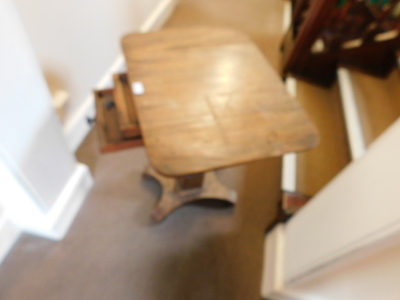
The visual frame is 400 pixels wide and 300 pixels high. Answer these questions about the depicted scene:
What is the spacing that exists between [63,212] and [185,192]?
53 cm

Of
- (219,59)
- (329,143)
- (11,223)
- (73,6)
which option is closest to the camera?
(219,59)

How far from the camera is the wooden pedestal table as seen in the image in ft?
2.24

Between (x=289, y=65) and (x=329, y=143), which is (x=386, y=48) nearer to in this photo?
(x=289, y=65)

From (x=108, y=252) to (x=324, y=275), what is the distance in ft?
2.75

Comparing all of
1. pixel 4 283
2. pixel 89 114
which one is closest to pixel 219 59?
pixel 89 114

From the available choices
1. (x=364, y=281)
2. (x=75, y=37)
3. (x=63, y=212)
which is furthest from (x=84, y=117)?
(x=364, y=281)

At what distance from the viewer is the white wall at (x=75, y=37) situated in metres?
1.03

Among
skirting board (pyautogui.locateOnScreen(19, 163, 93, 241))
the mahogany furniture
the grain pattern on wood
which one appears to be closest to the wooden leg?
skirting board (pyautogui.locateOnScreen(19, 163, 93, 241))

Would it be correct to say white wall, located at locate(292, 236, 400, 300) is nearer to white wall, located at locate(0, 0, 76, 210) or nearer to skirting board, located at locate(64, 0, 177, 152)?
white wall, located at locate(0, 0, 76, 210)

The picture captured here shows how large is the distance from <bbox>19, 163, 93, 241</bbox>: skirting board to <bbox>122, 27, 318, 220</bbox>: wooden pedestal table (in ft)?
1.92

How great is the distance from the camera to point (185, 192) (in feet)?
4.09

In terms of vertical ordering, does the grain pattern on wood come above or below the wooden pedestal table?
below

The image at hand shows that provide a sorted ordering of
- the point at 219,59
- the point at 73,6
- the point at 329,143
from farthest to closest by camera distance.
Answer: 1. the point at 329,143
2. the point at 73,6
3. the point at 219,59

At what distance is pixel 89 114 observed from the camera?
58.3 inches
